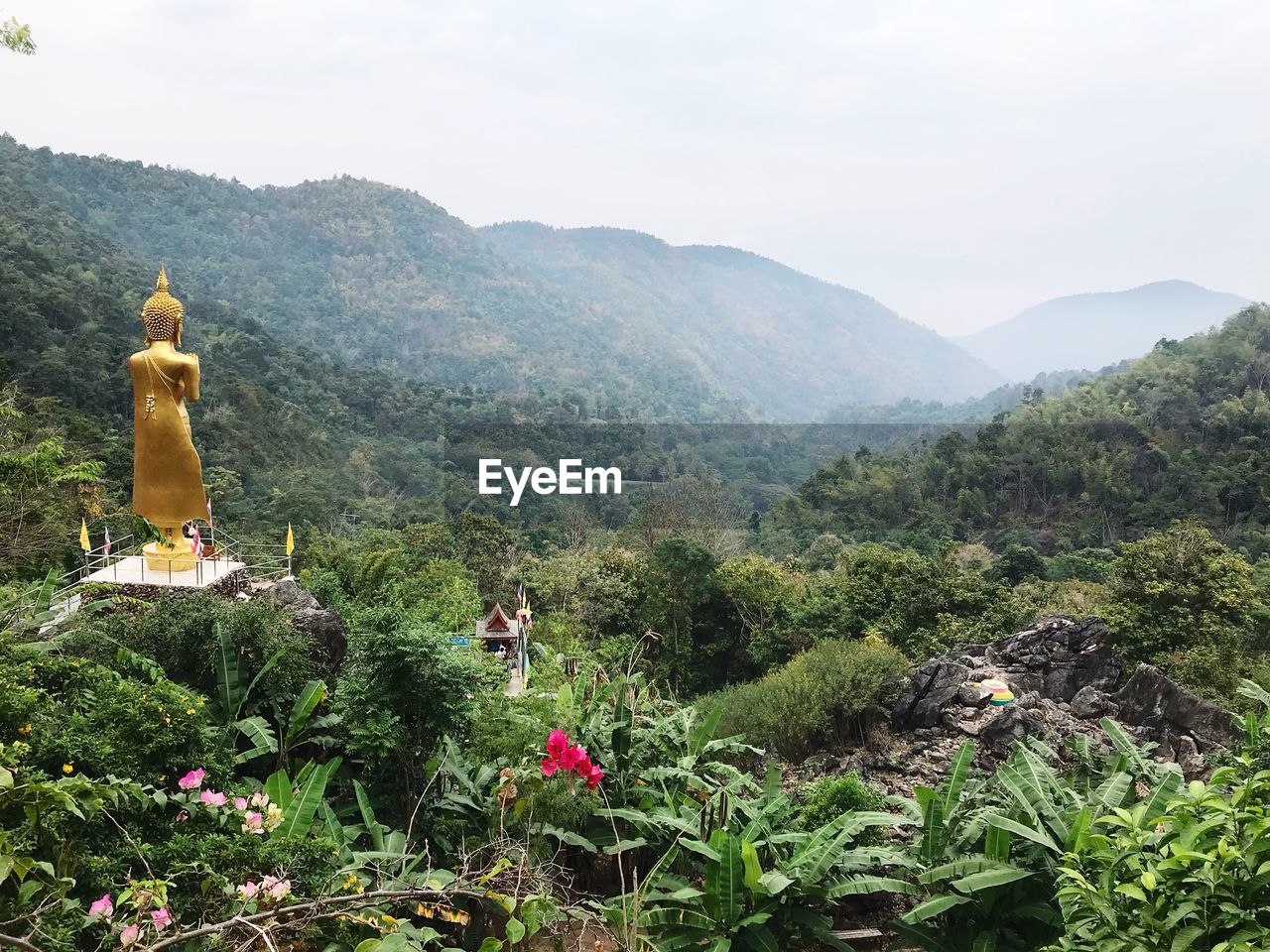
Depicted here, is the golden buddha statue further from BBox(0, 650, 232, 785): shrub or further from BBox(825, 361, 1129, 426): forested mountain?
BBox(825, 361, 1129, 426): forested mountain

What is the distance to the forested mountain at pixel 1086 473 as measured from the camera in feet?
95.9

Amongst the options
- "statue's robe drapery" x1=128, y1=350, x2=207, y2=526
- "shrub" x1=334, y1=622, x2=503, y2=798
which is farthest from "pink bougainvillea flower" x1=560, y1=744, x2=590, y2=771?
"statue's robe drapery" x1=128, y1=350, x2=207, y2=526

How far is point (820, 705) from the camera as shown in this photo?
36.8 feet

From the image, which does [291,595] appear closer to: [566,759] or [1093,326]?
[566,759]

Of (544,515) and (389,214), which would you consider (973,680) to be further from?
(389,214)

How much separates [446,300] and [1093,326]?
10939 centimetres

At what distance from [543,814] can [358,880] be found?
3.71 feet

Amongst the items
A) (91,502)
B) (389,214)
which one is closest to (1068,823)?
(91,502)

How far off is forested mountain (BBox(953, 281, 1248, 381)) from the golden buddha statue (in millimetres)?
114154

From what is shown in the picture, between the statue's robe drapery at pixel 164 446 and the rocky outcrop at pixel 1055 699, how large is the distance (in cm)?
859

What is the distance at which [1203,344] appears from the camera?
131 feet

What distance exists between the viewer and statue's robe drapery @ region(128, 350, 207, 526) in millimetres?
8414

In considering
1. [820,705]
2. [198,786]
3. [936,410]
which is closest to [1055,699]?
[820,705]

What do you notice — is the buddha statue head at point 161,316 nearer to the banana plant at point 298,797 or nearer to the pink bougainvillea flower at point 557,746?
the banana plant at point 298,797
